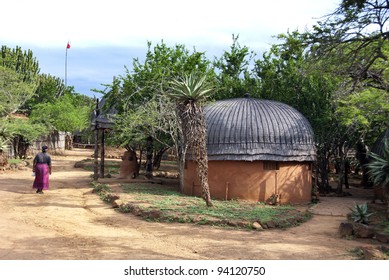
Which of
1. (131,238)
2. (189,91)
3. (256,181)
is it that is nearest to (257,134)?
(256,181)

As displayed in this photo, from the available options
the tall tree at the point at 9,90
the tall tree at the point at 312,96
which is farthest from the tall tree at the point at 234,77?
the tall tree at the point at 9,90

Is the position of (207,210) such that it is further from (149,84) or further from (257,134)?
(149,84)

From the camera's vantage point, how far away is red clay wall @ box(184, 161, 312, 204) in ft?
55.4

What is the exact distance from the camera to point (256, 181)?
1689 cm

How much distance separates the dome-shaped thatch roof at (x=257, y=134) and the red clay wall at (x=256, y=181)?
0.43m

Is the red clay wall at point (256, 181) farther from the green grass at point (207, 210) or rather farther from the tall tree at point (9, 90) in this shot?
the tall tree at point (9, 90)

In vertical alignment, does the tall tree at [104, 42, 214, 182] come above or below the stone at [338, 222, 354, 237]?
above

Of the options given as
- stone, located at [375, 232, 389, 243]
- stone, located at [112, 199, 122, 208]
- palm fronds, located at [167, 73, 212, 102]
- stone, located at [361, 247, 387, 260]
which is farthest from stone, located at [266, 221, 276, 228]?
stone, located at [112, 199, 122, 208]

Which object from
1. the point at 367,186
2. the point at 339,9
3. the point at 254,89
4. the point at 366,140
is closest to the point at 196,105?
the point at 339,9

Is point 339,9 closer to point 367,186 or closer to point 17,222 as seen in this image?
point 17,222

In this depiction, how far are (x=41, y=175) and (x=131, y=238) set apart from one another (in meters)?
8.52

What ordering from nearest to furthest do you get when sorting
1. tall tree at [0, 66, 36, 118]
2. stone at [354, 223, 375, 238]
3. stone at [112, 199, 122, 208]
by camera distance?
1. stone at [354, 223, 375, 238]
2. stone at [112, 199, 122, 208]
3. tall tree at [0, 66, 36, 118]

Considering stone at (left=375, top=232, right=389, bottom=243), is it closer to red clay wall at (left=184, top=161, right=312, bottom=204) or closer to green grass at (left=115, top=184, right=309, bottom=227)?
green grass at (left=115, top=184, right=309, bottom=227)

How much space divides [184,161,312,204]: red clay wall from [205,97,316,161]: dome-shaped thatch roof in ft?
1.42
